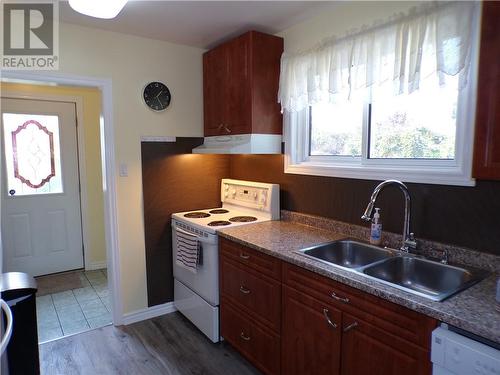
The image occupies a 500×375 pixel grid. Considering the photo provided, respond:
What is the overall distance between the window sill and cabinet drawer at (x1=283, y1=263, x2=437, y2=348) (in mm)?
740

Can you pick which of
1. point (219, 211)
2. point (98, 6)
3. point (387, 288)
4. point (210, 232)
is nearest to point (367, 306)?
point (387, 288)

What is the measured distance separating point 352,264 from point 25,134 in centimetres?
347

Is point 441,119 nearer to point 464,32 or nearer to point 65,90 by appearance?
point 464,32

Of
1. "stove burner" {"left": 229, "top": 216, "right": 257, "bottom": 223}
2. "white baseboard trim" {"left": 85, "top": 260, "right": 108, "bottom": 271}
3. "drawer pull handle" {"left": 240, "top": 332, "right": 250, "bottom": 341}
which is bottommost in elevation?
"white baseboard trim" {"left": 85, "top": 260, "right": 108, "bottom": 271}

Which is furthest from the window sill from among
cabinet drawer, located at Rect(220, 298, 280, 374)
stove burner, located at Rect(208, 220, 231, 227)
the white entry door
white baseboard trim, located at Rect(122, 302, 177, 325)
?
the white entry door

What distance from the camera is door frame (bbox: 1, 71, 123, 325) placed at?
2.34 meters

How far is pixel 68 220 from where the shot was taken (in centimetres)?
376

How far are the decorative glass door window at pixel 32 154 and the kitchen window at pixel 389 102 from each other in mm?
2665

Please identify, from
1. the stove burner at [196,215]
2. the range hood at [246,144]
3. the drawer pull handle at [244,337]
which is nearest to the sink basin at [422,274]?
the drawer pull handle at [244,337]

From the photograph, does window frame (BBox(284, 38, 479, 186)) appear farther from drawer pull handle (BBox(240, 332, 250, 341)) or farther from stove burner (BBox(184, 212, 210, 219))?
drawer pull handle (BBox(240, 332, 250, 341))

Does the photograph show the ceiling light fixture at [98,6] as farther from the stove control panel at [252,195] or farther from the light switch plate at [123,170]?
the stove control panel at [252,195]

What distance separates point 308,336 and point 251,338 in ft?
1.79

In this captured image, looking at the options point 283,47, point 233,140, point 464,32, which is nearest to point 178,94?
point 233,140

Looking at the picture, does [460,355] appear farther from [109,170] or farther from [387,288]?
[109,170]
